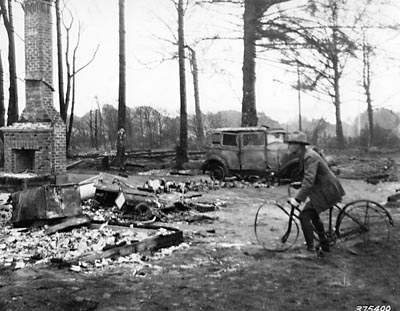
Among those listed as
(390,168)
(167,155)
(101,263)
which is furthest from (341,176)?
(101,263)

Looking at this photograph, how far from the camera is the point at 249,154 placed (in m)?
17.1

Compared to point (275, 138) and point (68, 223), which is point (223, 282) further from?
point (275, 138)

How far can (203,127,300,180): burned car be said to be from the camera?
651 inches

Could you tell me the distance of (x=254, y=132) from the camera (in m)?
17.0

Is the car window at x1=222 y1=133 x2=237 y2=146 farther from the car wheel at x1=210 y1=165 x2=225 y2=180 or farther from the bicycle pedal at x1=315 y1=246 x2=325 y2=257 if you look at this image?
the bicycle pedal at x1=315 y1=246 x2=325 y2=257

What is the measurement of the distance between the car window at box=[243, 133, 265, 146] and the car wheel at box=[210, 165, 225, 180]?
1365 mm

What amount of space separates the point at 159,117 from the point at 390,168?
20567mm

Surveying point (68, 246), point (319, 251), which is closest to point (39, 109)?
point (68, 246)

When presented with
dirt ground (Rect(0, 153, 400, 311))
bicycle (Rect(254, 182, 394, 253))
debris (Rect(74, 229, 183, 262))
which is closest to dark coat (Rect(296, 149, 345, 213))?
bicycle (Rect(254, 182, 394, 253))

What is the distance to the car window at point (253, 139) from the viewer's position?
55.2 ft

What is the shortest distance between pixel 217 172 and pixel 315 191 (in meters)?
11.1

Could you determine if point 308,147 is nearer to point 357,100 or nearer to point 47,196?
point 47,196

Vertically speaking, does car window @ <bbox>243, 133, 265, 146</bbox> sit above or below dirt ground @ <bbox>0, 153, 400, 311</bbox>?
above

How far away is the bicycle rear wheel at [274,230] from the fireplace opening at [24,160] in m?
6.75
